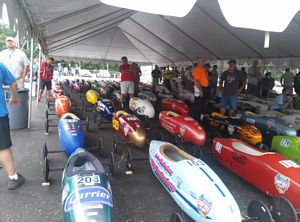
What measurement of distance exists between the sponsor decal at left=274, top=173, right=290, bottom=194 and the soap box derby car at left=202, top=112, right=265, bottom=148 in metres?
1.37

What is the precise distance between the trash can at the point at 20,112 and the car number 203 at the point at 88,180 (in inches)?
149

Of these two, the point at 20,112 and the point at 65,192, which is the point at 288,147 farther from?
the point at 20,112

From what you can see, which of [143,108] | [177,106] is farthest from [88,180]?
[177,106]

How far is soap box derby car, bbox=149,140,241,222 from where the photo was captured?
Result: 2.10m

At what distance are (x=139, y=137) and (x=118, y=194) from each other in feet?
4.53

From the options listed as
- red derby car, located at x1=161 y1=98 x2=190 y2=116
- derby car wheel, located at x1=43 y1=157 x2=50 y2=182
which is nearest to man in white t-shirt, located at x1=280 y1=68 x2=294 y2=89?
red derby car, located at x1=161 y1=98 x2=190 y2=116

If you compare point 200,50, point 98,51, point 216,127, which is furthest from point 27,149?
point 98,51

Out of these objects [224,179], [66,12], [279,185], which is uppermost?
[66,12]

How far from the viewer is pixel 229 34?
31.4ft

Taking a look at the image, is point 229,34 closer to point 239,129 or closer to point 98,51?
point 239,129

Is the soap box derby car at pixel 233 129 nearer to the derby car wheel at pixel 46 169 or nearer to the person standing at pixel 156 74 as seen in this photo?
the derby car wheel at pixel 46 169

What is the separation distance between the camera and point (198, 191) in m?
2.29

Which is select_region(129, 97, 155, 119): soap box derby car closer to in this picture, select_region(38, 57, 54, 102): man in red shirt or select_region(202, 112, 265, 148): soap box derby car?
select_region(202, 112, 265, 148): soap box derby car

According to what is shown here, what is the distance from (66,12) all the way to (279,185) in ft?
16.4
